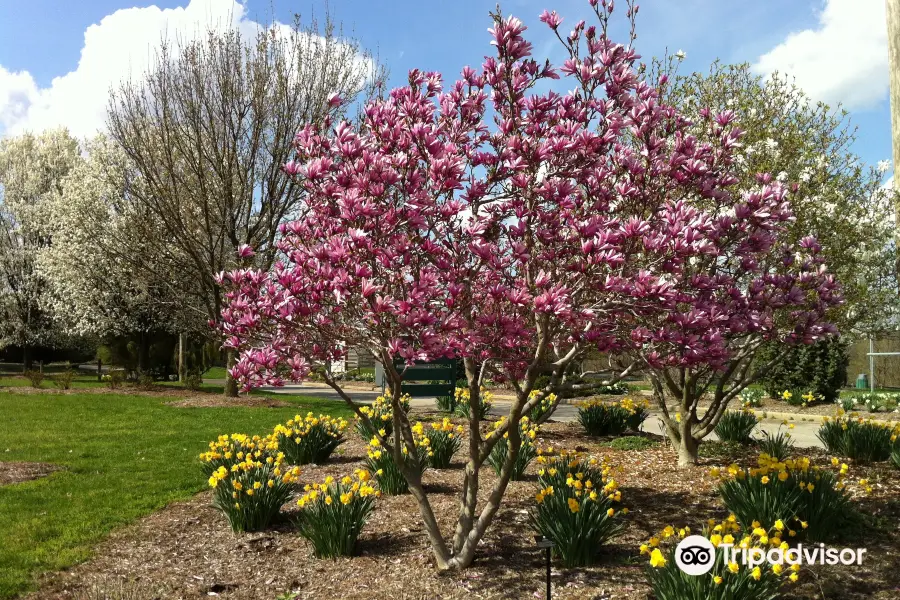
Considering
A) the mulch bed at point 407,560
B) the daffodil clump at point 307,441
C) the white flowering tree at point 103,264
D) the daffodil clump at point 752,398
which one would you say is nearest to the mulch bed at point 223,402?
the white flowering tree at point 103,264

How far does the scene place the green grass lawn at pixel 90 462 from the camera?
6.02 meters

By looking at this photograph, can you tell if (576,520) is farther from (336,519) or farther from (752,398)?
(752,398)

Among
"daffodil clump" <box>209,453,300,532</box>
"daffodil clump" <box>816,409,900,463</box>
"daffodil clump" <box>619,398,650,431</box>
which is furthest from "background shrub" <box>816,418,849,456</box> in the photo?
"daffodil clump" <box>209,453,300,532</box>

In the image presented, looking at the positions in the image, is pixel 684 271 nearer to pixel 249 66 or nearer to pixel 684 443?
pixel 684 443

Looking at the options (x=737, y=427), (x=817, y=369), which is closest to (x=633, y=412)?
(x=737, y=427)

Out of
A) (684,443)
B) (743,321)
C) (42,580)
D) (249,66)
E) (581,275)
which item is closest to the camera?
(581,275)

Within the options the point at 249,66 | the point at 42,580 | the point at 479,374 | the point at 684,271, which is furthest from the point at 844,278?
the point at 249,66

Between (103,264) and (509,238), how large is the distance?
25694 millimetres

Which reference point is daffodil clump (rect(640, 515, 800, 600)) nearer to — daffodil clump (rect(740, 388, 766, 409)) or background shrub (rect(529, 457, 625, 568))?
background shrub (rect(529, 457, 625, 568))

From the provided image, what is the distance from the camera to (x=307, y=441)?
8516mm

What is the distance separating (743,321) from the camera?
4.42m

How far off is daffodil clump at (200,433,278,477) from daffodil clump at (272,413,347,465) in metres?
0.86

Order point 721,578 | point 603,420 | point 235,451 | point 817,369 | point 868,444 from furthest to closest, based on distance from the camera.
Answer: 1. point 817,369
2. point 603,420
3. point 868,444
4. point 235,451
5. point 721,578

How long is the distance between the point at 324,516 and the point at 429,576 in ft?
3.19
